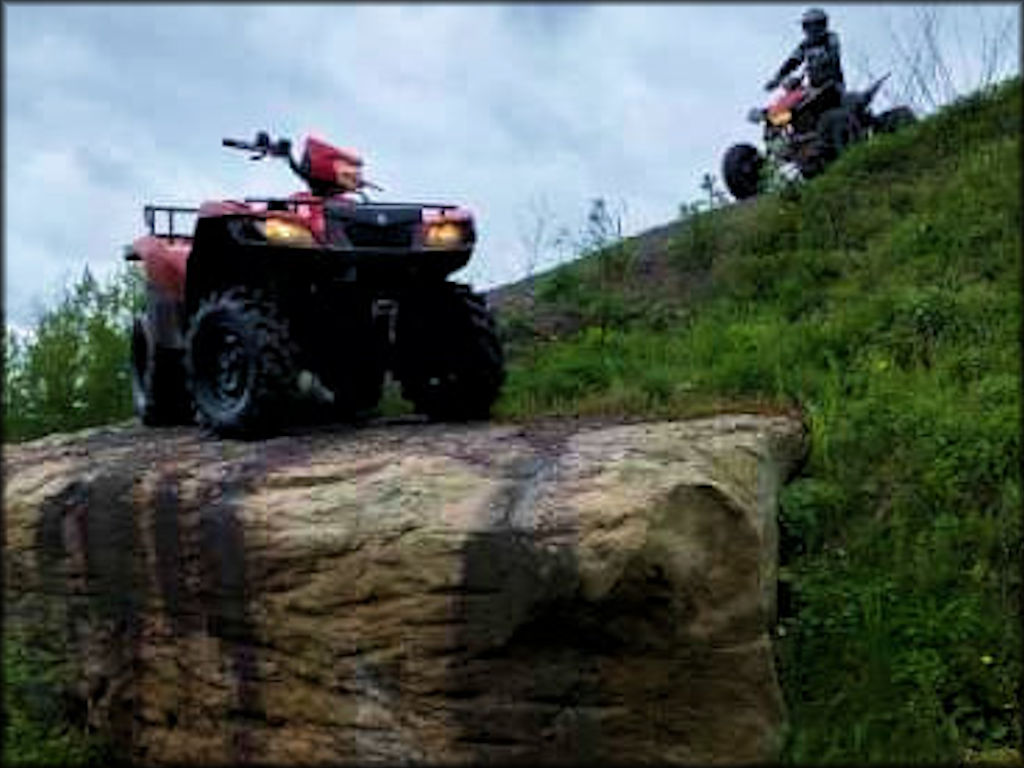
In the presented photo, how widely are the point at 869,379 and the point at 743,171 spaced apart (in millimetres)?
5919

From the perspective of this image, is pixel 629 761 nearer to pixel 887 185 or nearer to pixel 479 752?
pixel 479 752

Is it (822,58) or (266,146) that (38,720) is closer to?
(266,146)

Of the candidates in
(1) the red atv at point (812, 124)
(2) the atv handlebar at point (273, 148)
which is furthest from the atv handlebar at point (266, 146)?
(1) the red atv at point (812, 124)

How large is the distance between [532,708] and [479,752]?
0.22m

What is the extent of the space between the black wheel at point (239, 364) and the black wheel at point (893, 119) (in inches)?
277

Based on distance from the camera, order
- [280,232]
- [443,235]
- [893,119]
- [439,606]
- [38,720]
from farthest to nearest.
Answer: [893,119], [443,235], [280,232], [38,720], [439,606]

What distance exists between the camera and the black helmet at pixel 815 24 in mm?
12891

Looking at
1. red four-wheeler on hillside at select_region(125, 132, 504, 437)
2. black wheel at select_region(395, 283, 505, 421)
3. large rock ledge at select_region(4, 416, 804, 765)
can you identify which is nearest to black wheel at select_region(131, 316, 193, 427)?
red four-wheeler on hillside at select_region(125, 132, 504, 437)

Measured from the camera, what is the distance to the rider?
1295 centimetres

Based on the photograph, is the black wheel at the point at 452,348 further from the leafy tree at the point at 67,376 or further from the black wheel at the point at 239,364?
the leafy tree at the point at 67,376

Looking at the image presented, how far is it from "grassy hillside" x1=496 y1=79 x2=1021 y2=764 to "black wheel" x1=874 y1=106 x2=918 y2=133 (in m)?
0.65

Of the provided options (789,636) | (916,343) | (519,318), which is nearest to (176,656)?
(789,636)

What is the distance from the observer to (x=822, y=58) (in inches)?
509

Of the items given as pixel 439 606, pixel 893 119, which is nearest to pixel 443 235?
pixel 439 606
